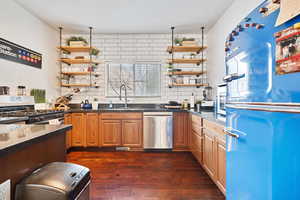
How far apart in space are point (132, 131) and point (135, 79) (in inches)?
50.7

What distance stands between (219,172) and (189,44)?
9.23 ft

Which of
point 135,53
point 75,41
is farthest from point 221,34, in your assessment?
point 75,41

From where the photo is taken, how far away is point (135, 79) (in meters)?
4.42

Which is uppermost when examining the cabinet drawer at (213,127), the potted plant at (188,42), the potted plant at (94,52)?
the potted plant at (188,42)

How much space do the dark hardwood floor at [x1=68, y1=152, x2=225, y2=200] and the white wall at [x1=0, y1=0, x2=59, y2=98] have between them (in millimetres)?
1574

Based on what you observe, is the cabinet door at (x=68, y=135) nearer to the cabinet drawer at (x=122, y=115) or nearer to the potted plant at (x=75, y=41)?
the cabinet drawer at (x=122, y=115)

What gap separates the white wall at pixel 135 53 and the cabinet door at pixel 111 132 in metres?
0.73

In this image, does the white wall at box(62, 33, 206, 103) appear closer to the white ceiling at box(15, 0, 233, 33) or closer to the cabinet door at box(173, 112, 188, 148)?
the white ceiling at box(15, 0, 233, 33)

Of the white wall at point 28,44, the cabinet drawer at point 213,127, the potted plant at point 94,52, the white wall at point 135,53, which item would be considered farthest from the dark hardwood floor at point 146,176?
the potted plant at point 94,52

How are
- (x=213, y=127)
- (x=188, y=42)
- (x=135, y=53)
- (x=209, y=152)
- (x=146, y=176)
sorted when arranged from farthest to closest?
(x=135, y=53)
(x=188, y=42)
(x=146, y=176)
(x=209, y=152)
(x=213, y=127)

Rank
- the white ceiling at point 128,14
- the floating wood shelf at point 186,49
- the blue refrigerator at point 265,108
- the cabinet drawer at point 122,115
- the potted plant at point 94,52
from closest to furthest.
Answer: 1. the blue refrigerator at point 265,108
2. the white ceiling at point 128,14
3. the cabinet drawer at point 122,115
4. the floating wood shelf at point 186,49
5. the potted plant at point 94,52

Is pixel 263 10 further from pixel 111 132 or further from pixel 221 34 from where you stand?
pixel 111 132

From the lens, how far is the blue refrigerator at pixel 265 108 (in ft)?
2.69

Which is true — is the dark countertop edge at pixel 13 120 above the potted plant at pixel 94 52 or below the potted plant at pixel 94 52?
below
